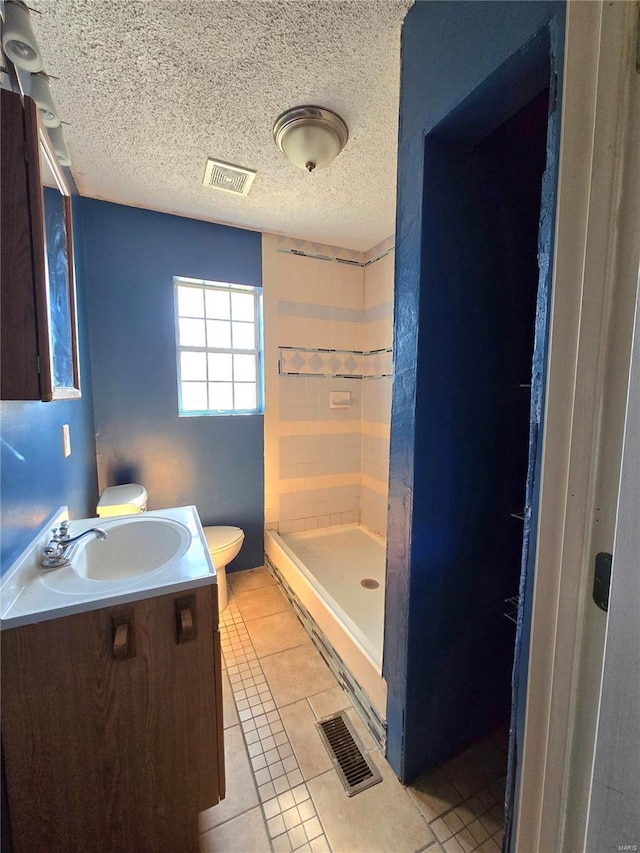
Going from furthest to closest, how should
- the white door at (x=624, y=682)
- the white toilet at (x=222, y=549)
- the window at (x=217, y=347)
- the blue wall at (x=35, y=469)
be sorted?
the window at (x=217, y=347)
the white toilet at (x=222, y=549)
the blue wall at (x=35, y=469)
the white door at (x=624, y=682)

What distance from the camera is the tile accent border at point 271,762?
103cm

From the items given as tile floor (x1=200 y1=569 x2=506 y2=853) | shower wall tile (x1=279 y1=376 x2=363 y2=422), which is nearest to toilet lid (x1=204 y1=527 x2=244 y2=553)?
tile floor (x1=200 y1=569 x2=506 y2=853)

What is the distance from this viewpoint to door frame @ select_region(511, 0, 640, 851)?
48 centimetres

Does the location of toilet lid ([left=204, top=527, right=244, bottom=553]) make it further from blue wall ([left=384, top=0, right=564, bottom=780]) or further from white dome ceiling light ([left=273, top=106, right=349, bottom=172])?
white dome ceiling light ([left=273, top=106, right=349, bottom=172])

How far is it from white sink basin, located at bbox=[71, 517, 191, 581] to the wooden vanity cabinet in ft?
0.95

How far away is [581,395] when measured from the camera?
0.51 m

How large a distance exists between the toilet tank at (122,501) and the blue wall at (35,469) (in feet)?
0.30

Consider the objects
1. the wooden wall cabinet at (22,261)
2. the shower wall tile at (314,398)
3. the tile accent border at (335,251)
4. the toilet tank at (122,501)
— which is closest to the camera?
the wooden wall cabinet at (22,261)

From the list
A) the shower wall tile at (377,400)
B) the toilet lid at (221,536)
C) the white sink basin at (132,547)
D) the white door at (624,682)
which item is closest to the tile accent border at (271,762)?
the toilet lid at (221,536)

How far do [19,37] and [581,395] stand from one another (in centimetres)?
143

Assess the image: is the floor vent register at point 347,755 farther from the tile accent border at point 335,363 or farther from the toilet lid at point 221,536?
the tile accent border at point 335,363

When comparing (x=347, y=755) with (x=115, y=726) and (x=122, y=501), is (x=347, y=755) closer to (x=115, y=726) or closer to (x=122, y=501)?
(x=115, y=726)

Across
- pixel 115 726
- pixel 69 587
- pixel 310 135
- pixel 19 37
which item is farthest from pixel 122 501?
pixel 310 135

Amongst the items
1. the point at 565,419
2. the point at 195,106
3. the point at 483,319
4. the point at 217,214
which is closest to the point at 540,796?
the point at 565,419
